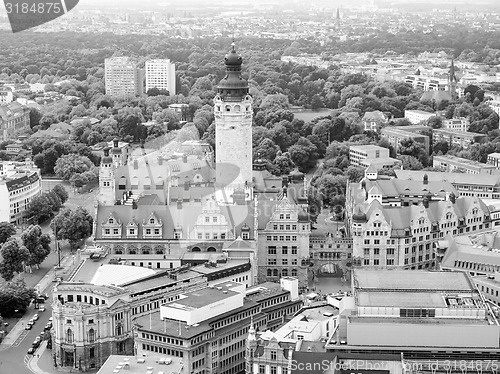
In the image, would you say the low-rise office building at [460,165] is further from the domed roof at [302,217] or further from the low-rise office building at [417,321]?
the low-rise office building at [417,321]

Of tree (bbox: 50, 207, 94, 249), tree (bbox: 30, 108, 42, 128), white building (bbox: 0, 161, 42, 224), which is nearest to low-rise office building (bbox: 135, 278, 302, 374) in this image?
tree (bbox: 50, 207, 94, 249)

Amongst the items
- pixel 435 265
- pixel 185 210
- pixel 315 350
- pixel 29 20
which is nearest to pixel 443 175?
pixel 435 265

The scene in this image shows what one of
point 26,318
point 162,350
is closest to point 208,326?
point 162,350

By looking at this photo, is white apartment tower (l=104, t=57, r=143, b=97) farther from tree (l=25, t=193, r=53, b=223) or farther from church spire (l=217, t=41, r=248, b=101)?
church spire (l=217, t=41, r=248, b=101)

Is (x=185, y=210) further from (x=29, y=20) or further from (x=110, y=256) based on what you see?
(x=29, y=20)

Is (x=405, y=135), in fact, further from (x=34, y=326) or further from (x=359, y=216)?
(x=34, y=326)
